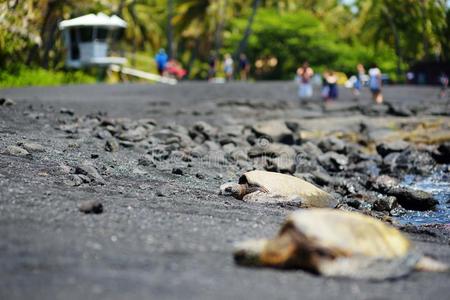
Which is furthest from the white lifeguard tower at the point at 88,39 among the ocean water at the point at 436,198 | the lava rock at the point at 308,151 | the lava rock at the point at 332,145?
the ocean water at the point at 436,198

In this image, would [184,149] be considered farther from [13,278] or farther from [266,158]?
[13,278]

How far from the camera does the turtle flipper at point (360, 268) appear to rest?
4152mm

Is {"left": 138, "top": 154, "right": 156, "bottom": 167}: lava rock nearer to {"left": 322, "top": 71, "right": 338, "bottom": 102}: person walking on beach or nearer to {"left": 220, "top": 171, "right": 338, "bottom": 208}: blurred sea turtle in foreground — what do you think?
{"left": 220, "top": 171, "right": 338, "bottom": 208}: blurred sea turtle in foreground

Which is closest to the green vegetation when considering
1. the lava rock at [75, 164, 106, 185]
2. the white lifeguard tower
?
the white lifeguard tower

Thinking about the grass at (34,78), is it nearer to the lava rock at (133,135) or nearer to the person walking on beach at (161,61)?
the person walking on beach at (161,61)

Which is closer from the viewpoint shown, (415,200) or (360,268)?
(360,268)

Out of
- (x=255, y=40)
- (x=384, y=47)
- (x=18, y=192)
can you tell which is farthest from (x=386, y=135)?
(x=384, y=47)

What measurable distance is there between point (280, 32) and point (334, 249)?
41.3 meters

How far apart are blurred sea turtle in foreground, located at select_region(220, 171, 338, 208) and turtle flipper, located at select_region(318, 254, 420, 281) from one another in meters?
3.05

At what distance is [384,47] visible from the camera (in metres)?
51.9

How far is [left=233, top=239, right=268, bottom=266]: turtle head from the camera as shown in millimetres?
4430

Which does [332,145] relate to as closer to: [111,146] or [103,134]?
[103,134]

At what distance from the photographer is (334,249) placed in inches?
162

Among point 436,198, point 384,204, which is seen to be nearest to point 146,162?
point 384,204
